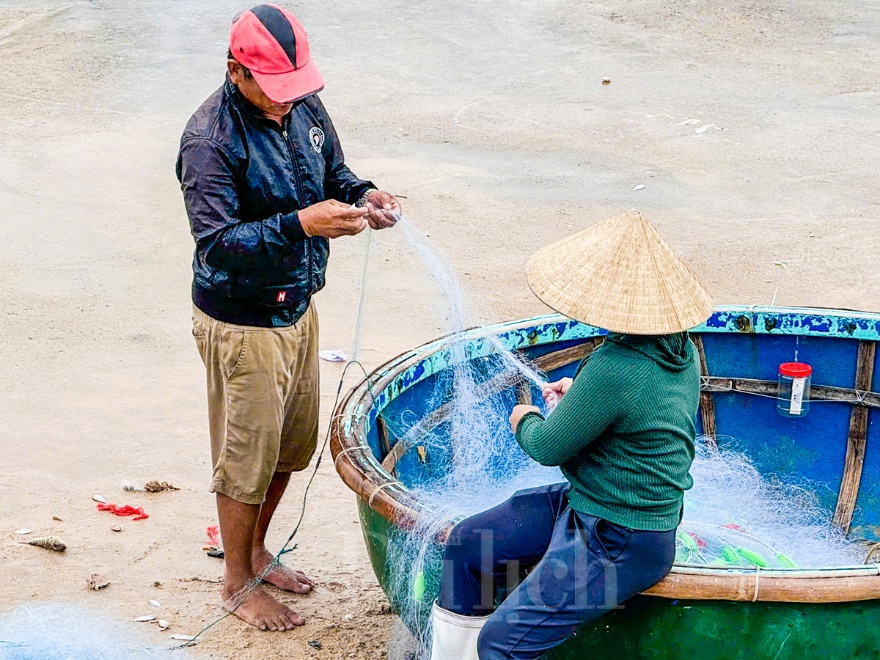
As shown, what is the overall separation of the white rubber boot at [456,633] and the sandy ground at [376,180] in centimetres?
79

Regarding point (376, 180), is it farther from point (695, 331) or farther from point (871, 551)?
point (871, 551)

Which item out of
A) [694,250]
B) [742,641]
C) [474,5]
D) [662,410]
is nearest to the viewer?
[662,410]

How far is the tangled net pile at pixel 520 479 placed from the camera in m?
3.94

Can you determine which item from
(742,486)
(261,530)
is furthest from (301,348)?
(742,486)

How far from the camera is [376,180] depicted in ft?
28.8

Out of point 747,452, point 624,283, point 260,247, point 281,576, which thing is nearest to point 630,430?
point 624,283

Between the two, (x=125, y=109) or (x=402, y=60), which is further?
(x=402, y=60)

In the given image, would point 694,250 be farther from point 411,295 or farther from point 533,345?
point 533,345

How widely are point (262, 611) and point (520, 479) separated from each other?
41.2 inches

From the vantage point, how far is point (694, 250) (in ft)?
25.3

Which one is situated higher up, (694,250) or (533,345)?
(533,345)

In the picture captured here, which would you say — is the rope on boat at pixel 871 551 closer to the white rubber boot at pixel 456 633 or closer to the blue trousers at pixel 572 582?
the blue trousers at pixel 572 582

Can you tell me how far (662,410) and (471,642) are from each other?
0.82 meters

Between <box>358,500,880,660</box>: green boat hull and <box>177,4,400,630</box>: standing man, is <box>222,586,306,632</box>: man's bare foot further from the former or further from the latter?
<box>358,500,880,660</box>: green boat hull
